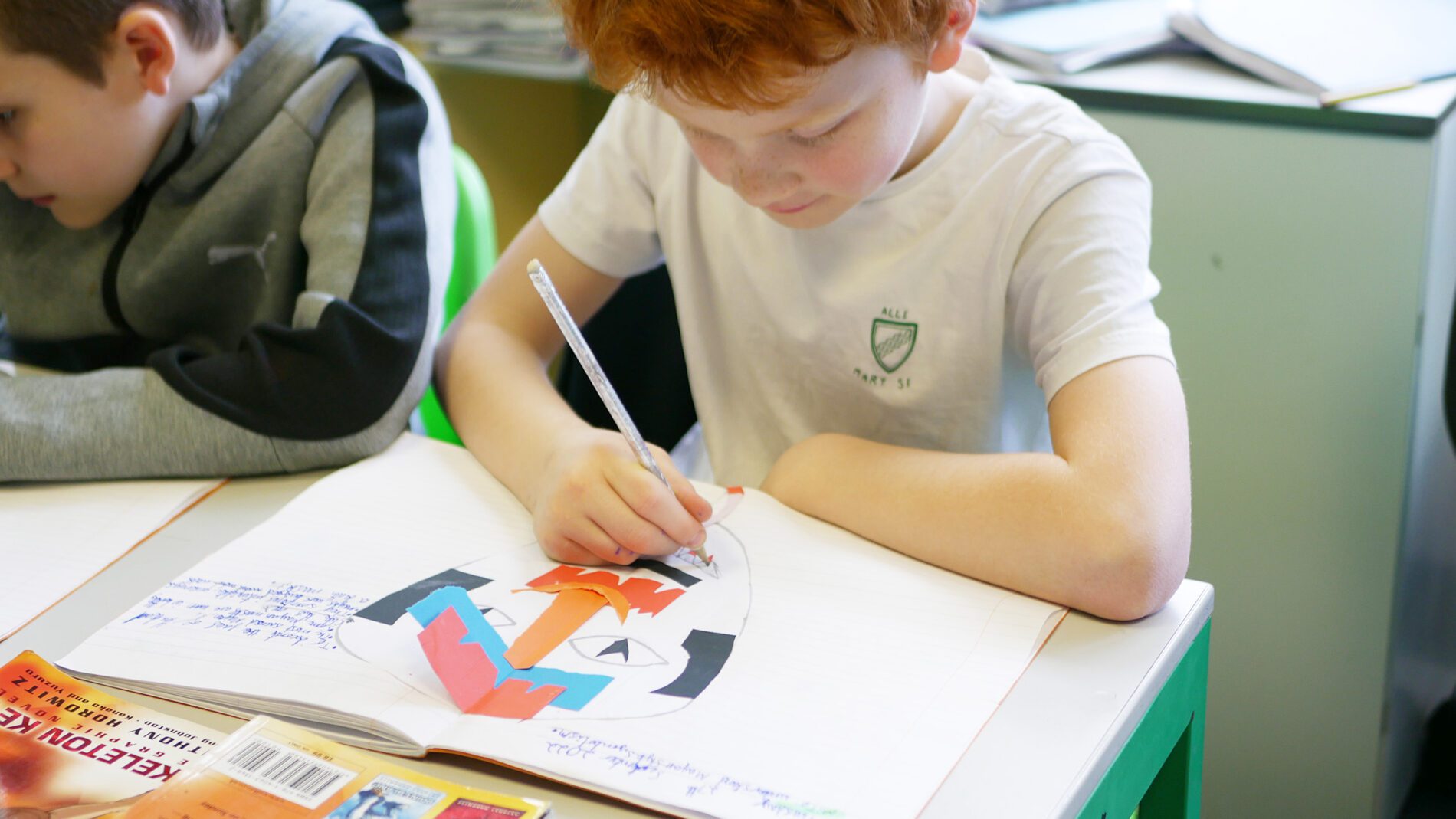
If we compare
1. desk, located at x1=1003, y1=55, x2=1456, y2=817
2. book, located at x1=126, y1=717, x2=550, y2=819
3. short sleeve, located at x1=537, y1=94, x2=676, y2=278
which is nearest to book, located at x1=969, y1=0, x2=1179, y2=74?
desk, located at x1=1003, y1=55, x2=1456, y2=817

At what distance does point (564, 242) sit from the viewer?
40.5 inches

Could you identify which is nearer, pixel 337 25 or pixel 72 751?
pixel 72 751

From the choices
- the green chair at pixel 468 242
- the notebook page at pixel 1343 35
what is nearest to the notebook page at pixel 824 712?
the green chair at pixel 468 242

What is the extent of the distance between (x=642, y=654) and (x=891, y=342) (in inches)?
16.2

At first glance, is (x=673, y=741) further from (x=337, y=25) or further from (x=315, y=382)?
(x=337, y=25)

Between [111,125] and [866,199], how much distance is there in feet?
1.93

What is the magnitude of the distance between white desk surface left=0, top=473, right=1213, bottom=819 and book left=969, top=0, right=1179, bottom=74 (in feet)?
2.97

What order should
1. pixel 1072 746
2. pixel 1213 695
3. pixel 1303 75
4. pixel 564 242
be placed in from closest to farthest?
pixel 1072 746, pixel 564 242, pixel 1303 75, pixel 1213 695

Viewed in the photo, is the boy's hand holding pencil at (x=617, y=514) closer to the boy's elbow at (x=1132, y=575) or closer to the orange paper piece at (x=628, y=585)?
the orange paper piece at (x=628, y=585)

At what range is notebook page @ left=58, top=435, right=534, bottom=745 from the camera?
611 millimetres

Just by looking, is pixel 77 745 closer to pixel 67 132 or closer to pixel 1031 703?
pixel 1031 703

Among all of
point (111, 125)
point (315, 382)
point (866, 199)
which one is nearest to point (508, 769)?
point (315, 382)

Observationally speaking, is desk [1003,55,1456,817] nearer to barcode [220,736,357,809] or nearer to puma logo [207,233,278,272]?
puma logo [207,233,278,272]

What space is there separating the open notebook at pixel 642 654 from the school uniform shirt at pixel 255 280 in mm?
110
